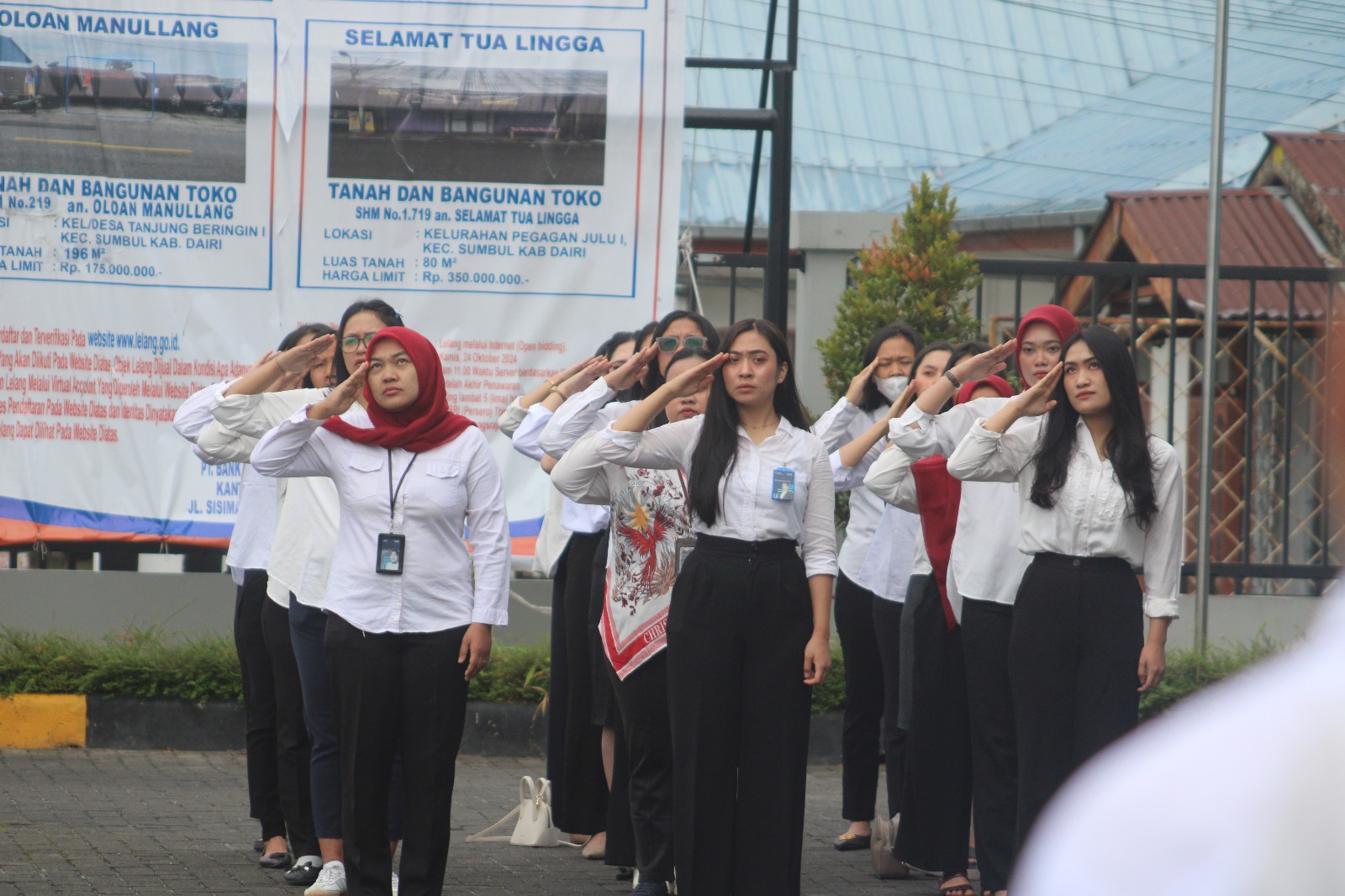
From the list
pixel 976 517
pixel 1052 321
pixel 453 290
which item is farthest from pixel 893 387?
pixel 453 290

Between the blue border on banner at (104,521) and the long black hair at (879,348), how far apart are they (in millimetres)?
3172

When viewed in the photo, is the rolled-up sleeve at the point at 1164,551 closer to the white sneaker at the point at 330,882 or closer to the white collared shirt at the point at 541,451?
the white collared shirt at the point at 541,451

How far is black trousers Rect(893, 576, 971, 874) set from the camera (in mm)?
5273

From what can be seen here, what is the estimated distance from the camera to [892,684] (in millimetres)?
5832

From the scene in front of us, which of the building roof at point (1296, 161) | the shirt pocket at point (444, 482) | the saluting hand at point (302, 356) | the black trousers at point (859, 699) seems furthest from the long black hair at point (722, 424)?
the building roof at point (1296, 161)

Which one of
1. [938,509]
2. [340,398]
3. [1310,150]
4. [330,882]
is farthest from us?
[1310,150]

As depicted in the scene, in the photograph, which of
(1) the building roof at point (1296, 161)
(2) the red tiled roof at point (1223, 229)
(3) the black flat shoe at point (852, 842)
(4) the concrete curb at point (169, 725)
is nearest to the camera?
(3) the black flat shoe at point (852, 842)

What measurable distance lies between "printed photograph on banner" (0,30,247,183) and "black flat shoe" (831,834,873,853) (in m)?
4.05

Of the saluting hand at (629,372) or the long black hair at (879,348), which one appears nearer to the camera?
the saluting hand at (629,372)

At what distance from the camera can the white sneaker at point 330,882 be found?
16.2 ft

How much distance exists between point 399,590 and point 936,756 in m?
1.98

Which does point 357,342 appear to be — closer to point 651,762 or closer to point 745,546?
point 745,546

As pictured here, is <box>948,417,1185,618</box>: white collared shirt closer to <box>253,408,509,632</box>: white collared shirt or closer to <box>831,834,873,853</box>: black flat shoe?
<box>253,408,509,632</box>: white collared shirt

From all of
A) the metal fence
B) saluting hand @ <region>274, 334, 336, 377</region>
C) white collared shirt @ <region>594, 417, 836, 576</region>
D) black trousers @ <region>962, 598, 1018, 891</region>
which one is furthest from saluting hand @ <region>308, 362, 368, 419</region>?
the metal fence
